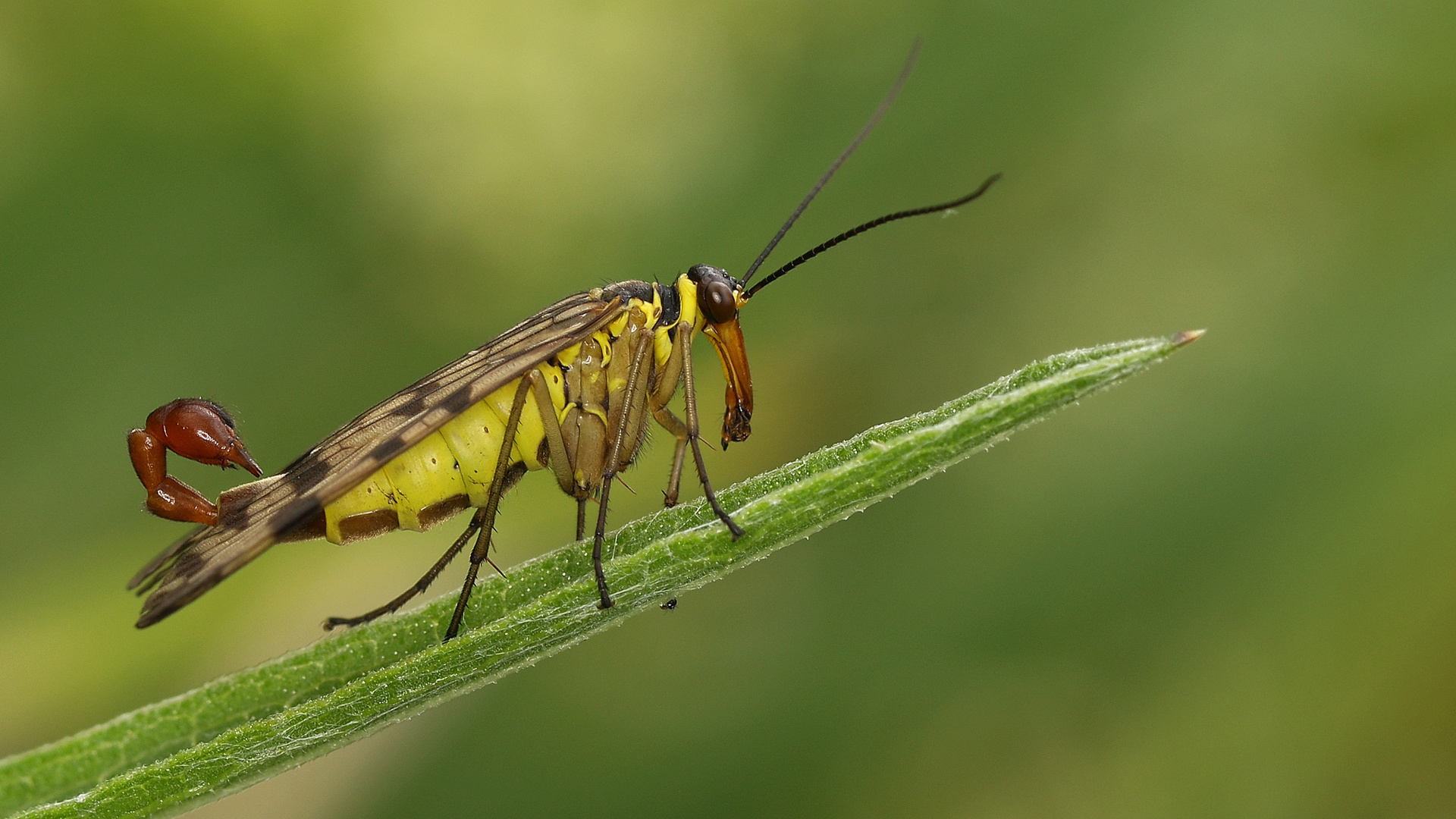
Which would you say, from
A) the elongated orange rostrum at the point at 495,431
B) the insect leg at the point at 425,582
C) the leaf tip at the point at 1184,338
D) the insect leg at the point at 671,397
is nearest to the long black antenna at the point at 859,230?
the elongated orange rostrum at the point at 495,431

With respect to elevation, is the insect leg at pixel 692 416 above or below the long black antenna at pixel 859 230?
below

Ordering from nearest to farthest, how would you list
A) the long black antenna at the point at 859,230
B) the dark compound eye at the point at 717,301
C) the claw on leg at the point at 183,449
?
the claw on leg at the point at 183,449 < the long black antenna at the point at 859,230 < the dark compound eye at the point at 717,301

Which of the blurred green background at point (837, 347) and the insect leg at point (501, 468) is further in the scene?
the blurred green background at point (837, 347)

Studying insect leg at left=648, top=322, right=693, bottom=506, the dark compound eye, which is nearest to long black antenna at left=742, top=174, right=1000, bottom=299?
the dark compound eye

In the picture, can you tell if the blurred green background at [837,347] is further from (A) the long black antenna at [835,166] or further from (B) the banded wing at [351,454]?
(B) the banded wing at [351,454]

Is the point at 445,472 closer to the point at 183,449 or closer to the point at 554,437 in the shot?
the point at 554,437

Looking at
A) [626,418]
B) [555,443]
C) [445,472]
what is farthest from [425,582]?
[626,418]

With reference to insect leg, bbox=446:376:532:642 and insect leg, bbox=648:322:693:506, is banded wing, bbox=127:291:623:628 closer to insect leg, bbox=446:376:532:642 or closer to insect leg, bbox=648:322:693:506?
insect leg, bbox=446:376:532:642

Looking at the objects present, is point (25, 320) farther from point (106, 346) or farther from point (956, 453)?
point (956, 453)
